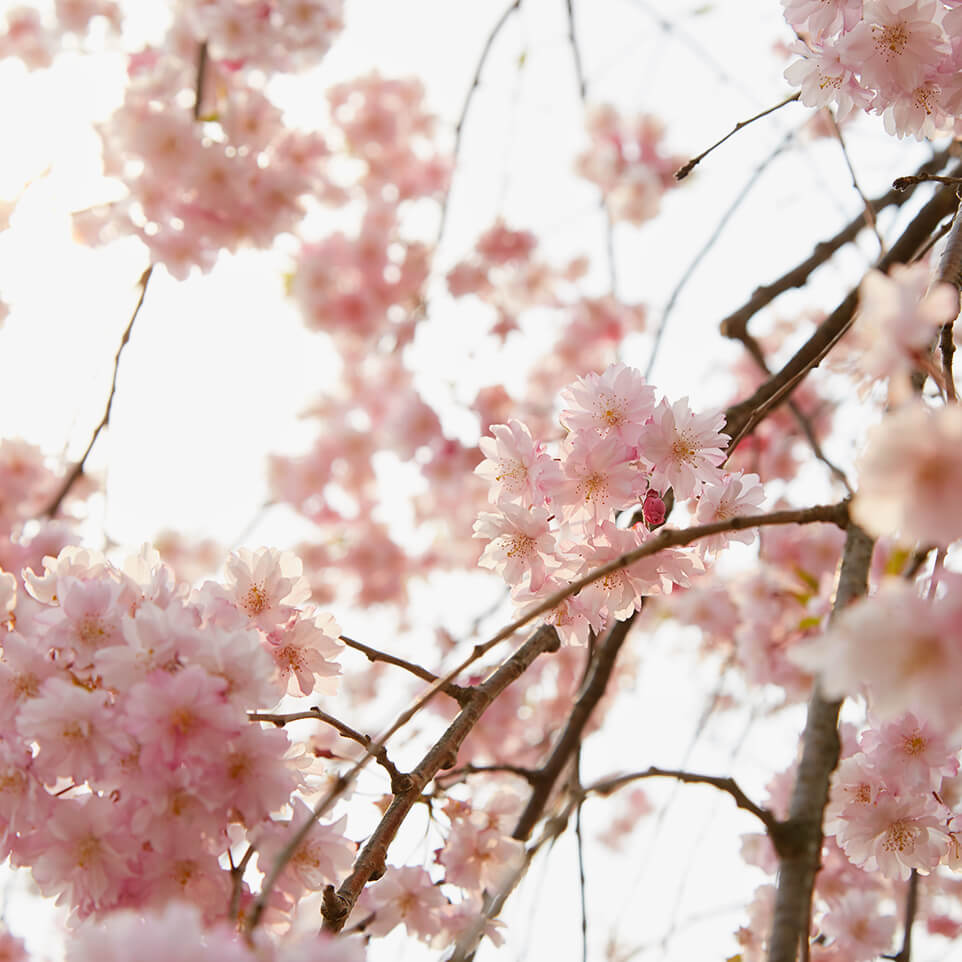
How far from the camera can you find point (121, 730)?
3.52ft

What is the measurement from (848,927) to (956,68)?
5.37 feet

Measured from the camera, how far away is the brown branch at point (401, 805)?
104 centimetres

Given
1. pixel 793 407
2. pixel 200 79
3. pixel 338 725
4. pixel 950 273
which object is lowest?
pixel 338 725

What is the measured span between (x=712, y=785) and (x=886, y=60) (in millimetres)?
1097

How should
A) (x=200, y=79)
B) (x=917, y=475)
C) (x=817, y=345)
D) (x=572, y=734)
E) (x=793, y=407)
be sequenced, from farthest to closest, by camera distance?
(x=200, y=79)
(x=793, y=407)
(x=572, y=734)
(x=817, y=345)
(x=917, y=475)

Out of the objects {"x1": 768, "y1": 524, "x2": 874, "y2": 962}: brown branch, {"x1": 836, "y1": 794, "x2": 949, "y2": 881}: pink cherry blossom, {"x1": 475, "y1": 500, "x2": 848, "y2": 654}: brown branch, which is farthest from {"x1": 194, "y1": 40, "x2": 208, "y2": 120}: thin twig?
{"x1": 836, "y1": 794, "x2": 949, "y2": 881}: pink cherry blossom

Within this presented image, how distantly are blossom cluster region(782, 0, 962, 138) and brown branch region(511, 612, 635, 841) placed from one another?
98cm

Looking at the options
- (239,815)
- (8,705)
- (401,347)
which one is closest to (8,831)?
(8,705)

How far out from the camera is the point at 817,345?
168 cm

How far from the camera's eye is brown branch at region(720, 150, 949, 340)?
84.1 inches

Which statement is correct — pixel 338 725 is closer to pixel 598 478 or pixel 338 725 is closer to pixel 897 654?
pixel 598 478

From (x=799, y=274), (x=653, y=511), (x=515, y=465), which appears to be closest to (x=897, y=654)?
(x=653, y=511)

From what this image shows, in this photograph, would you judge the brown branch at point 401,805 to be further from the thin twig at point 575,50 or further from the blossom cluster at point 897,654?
the thin twig at point 575,50

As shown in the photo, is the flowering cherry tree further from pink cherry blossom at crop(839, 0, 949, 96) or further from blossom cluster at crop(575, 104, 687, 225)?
blossom cluster at crop(575, 104, 687, 225)
